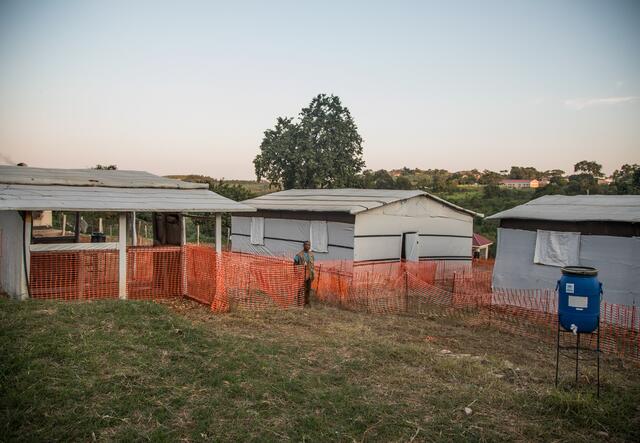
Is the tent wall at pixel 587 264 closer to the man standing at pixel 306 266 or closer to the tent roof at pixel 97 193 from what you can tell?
the man standing at pixel 306 266

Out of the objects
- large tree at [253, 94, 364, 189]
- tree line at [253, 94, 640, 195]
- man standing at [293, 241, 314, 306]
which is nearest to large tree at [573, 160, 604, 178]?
tree line at [253, 94, 640, 195]

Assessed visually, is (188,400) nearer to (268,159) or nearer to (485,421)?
(485,421)

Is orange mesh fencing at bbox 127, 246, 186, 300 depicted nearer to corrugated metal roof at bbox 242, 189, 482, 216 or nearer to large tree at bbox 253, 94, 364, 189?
corrugated metal roof at bbox 242, 189, 482, 216

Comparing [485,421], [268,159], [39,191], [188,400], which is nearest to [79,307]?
[39,191]

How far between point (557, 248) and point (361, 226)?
6334 millimetres

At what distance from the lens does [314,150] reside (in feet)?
130

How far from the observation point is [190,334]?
920 centimetres

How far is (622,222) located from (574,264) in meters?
1.81

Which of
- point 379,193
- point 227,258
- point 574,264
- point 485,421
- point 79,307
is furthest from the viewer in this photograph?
point 379,193

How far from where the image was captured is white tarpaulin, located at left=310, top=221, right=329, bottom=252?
63.0ft

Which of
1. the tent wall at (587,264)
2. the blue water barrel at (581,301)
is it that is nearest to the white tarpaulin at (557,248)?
the tent wall at (587,264)

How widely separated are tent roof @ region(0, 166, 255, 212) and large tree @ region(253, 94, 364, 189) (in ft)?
80.3

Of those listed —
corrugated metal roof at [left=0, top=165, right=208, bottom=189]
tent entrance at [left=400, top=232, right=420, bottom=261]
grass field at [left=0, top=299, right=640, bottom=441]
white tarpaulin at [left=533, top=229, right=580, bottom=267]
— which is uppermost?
corrugated metal roof at [left=0, top=165, right=208, bottom=189]

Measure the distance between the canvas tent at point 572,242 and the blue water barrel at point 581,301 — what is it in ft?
20.5
